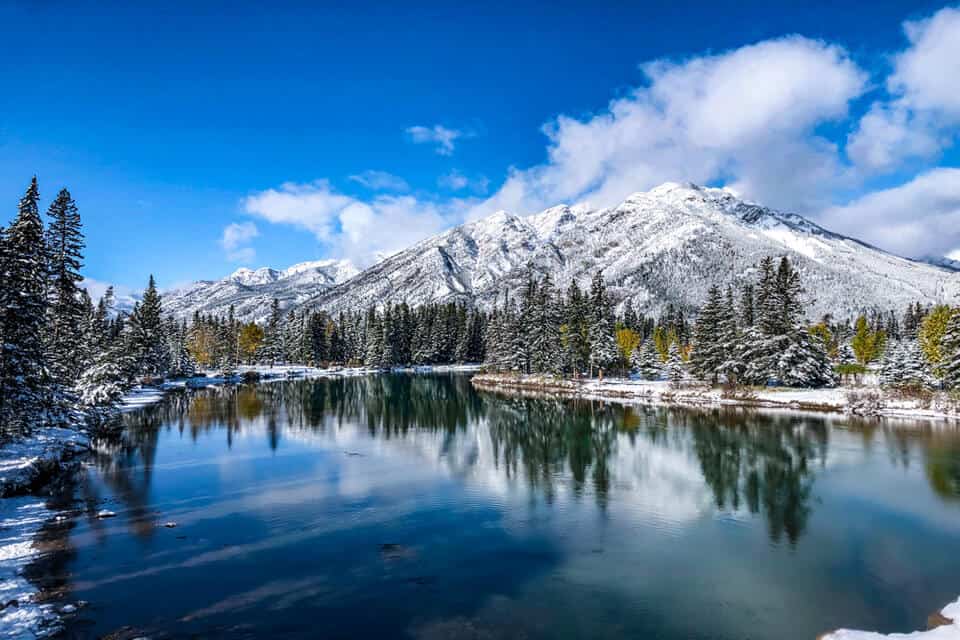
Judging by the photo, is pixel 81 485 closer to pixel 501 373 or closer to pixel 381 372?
pixel 501 373

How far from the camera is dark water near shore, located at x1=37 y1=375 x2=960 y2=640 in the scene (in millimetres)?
14625

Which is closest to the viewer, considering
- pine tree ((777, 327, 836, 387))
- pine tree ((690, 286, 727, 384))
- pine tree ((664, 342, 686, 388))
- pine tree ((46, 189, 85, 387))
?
pine tree ((46, 189, 85, 387))

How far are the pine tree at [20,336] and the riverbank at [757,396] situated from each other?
194 feet

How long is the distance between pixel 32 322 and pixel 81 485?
8685 mm

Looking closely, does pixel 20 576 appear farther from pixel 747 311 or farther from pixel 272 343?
pixel 272 343

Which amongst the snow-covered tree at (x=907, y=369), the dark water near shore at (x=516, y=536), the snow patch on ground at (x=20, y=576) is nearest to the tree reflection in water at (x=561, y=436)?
the dark water near shore at (x=516, y=536)

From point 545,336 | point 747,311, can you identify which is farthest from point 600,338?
point 747,311

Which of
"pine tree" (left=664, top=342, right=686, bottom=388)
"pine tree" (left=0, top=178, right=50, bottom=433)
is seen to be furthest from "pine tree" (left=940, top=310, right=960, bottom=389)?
"pine tree" (left=0, top=178, right=50, bottom=433)

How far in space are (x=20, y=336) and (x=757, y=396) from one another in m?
66.3

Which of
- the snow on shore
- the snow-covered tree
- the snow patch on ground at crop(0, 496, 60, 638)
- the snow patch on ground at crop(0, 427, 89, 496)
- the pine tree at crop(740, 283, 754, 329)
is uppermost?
the pine tree at crop(740, 283, 754, 329)

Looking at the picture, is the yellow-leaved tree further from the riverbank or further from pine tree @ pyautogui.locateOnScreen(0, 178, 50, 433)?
pine tree @ pyautogui.locateOnScreen(0, 178, 50, 433)

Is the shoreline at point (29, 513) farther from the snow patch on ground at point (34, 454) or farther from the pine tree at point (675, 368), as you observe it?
the pine tree at point (675, 368)

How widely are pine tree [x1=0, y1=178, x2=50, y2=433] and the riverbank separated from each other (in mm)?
59165

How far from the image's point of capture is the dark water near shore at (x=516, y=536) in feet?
48.0
